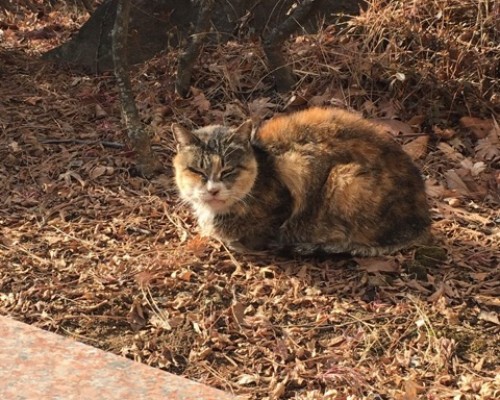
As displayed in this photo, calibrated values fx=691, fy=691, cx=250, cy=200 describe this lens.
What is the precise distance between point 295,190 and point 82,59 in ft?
11.9

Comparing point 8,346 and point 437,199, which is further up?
point 8,346

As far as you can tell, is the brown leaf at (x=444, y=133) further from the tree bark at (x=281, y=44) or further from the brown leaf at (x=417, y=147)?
the tree bark at (x=281, y=44)

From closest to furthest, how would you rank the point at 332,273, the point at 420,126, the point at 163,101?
the point at 332,273 → the point at 420,126 → the point at 163,101

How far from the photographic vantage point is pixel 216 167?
4.18 m

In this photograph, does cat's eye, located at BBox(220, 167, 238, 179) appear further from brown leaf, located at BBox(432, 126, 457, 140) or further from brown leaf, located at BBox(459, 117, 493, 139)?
brown leaf, located at BBox(459, 117, 493, 139)

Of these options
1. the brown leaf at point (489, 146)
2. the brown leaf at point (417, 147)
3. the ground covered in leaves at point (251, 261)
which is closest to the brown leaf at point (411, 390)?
the ground covered in leaves at point (251, 261)

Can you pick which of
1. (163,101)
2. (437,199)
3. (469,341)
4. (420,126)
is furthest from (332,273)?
(163,101)

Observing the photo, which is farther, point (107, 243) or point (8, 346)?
point (107, 243)

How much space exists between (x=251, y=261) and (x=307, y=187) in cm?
57

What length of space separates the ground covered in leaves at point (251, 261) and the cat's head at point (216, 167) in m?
0.32

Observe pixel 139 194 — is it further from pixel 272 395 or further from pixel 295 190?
pixel 272 395

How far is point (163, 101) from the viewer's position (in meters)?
6.20

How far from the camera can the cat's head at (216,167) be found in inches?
164

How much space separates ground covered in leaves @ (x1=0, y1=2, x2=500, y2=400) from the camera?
3355 mm
